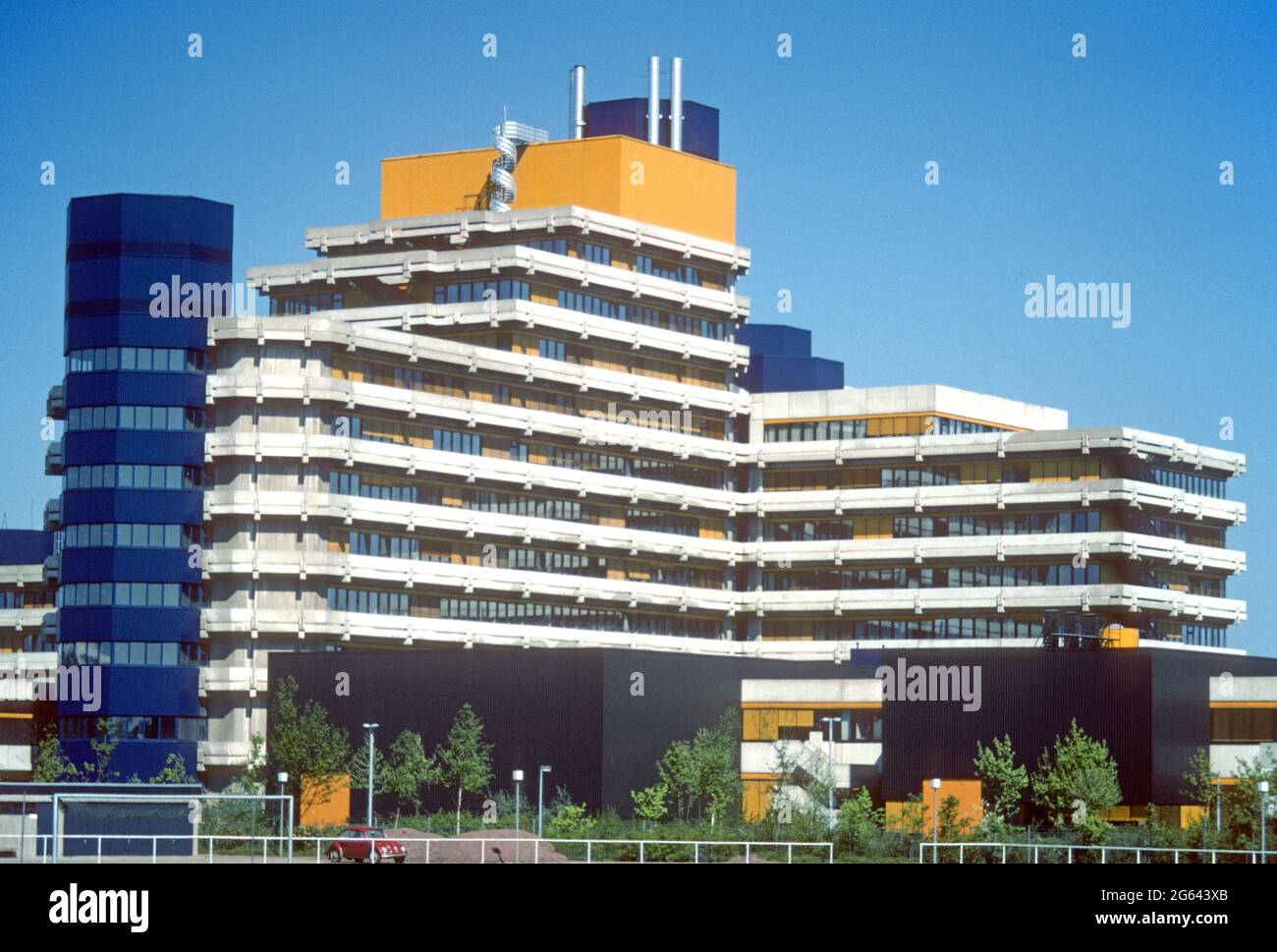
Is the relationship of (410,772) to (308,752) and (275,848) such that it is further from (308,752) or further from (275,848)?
(275,848)

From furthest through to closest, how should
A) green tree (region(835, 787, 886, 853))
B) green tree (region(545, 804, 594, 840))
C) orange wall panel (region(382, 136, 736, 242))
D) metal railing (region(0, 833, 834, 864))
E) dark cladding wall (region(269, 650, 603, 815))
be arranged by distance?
orange wall panel (region(382, 136, 736, 242)) → dark cladding wall (region(269, 650, 603, 815)) → green tree (region(545, 804, 594, 840)) → green tree (region(835, 787, 886, 853)) → metal railing (region(0, 833, 834, 864))

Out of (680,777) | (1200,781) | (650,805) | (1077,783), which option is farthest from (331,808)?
(1200,781)

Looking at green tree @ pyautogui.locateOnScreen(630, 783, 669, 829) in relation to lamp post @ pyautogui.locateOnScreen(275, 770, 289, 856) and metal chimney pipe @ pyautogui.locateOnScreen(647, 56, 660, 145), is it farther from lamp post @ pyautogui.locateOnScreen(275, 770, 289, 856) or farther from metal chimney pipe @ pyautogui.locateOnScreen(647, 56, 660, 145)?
metal chimney pipe @ pyautogui.locateOnScreen(647, 56, 660, 145)

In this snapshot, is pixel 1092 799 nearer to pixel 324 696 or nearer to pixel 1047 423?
pixel 324 696

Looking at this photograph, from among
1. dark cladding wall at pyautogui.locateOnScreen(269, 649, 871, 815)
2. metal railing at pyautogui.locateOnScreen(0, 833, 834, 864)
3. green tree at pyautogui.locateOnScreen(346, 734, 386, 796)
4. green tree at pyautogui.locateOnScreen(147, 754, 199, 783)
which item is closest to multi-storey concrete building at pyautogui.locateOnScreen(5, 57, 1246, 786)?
green tree at pyautogui.locateOnScreen(147, 754, 199, 783)

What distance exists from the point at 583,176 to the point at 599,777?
64853 mm

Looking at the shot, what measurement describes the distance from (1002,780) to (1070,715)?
17.7 ft

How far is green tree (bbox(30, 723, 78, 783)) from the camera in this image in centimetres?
14600

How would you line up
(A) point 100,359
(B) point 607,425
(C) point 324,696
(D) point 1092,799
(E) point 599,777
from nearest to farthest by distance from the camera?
(D) point 1092,799 < (E) point 599,777 < (C) point 324,696 < (A) point 100,359 < (B) point 607,425

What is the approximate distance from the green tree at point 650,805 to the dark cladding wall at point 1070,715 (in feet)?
41.3

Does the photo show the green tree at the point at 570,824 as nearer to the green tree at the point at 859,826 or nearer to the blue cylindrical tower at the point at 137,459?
the green tree at the point at 859,826

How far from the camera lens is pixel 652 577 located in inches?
7013

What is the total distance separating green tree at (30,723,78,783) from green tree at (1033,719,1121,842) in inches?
2474
